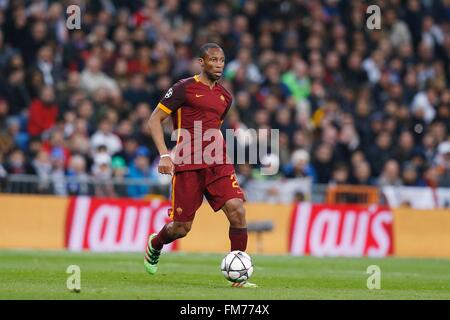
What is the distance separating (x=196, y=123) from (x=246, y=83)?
524 inches

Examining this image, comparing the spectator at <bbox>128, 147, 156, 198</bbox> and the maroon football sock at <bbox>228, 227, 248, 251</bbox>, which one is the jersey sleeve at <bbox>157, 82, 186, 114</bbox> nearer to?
the maroon football sock at <bbox>228, 227, 248, 251</bbox>

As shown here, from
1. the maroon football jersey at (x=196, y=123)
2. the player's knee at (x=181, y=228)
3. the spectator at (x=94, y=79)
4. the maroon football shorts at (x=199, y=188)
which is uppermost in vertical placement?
the spectator at (x=94, y=79)

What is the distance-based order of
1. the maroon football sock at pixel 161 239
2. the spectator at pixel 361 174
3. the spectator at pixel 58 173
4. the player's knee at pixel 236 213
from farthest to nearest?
the spectator at pixel 361 174 < the spectator at pixel 58 173 < the maroon football sock at pixel 161 239 < the player's knee at pixel 236 213

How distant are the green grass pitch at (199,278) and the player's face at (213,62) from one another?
7.93 feet

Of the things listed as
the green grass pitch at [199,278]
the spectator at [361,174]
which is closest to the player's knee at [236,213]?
the green grass pitch at [199,278]

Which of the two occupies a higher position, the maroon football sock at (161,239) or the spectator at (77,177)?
the spectator at (77,177)

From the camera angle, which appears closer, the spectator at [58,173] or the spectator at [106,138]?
the spectator at [58,173]

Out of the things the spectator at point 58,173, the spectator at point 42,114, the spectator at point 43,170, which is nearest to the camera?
the spectator at point 43,170

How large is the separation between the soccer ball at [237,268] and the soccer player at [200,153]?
13.7 inches

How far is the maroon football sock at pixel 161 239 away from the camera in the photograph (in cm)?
1327

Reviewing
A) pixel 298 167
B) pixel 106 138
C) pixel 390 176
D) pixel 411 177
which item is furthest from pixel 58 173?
pixel 411 177

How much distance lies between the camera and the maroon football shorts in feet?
42.0

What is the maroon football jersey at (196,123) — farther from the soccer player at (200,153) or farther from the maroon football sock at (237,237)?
the maroon football sock at (237,237)

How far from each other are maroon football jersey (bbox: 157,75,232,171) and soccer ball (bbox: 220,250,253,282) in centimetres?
115
